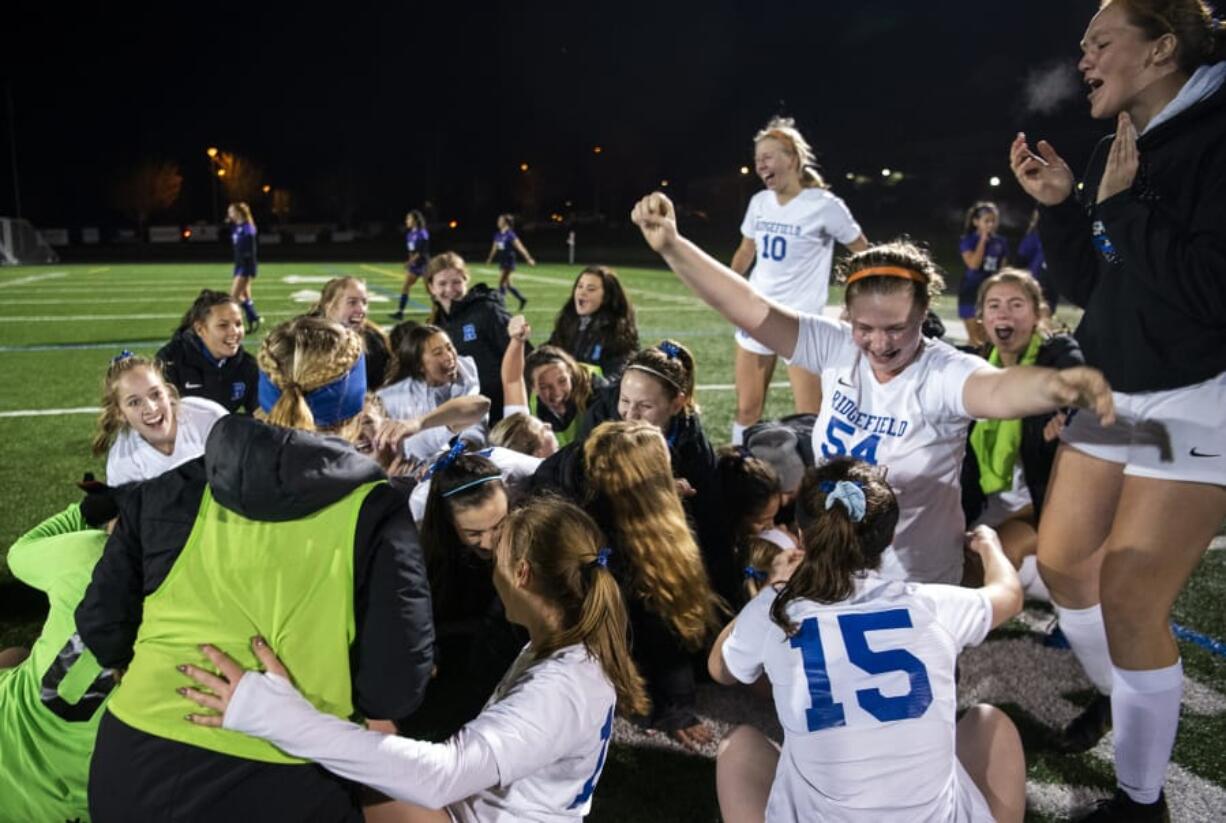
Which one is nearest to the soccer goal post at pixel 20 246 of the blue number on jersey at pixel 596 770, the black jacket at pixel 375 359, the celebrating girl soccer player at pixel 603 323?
the black jacket at pixel 375 359

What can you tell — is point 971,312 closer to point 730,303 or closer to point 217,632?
point 730,303

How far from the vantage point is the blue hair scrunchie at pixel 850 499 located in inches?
78.2

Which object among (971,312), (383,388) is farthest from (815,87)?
(383,388)

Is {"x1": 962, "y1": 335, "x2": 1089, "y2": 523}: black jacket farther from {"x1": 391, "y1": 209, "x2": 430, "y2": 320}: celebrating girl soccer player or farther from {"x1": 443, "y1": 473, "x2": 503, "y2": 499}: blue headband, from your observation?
{"x1": 391, "y1": 209, "x2": 430, "y2": 320}: celebrating girl soccer player

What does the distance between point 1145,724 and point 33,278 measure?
1032 inches

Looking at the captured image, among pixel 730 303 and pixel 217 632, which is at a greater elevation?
pixel 730 303

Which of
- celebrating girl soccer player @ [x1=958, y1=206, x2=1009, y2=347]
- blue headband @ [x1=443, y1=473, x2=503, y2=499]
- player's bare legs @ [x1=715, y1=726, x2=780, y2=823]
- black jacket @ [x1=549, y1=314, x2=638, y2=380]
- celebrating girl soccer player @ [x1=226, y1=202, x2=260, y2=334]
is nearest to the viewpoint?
player's bare legs @ [x1=715, y1=726, x2=780, y2=823]

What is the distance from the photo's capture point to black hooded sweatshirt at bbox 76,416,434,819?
1.66 m

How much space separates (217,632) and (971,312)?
1043 cm

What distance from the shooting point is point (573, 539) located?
6.80 ft

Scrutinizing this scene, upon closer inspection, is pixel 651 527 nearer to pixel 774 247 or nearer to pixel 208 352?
pixel 774 247

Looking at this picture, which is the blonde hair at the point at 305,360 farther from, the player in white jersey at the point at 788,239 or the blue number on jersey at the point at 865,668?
the player in white jersey at the point at 788,239

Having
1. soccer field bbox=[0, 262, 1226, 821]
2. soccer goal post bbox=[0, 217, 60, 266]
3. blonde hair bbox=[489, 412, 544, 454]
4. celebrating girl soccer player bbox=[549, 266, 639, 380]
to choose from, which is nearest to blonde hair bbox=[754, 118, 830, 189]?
celebrating girl soccer player bbox=[549, 266, 639, 380]

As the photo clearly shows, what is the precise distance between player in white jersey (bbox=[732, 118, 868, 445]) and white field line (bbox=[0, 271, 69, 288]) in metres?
20.4
